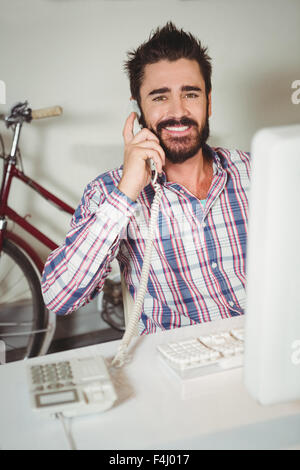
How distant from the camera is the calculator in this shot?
664 millimetres

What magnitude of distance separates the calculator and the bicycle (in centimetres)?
134

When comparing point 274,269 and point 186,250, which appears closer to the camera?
point 274,269

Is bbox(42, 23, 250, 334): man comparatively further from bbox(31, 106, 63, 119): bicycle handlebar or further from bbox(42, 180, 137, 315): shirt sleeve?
bbox(31, 106, 63, 119): bicycle handlebar

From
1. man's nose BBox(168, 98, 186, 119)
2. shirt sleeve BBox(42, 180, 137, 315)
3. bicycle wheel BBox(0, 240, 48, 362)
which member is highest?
man's nose BBox(168, 98, 186, 119)

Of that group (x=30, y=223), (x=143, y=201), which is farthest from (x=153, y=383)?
(x=30, y=223)

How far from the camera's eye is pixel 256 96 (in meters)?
2.35

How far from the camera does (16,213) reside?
80.8 inches

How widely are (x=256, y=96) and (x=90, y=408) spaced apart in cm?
201

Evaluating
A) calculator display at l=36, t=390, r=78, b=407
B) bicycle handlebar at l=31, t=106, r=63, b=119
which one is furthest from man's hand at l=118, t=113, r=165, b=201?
bicycle handlebar at l=31, t=106, r=63, b=119

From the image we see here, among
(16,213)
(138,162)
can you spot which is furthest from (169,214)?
(16,213)

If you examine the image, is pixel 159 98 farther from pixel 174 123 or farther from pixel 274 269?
pixel 274 269

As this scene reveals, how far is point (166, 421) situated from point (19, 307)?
1.80m

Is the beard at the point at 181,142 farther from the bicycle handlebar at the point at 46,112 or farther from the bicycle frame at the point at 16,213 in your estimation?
the bicycle frame at the point at 16,213

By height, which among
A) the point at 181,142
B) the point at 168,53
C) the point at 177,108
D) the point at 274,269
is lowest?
the point at 274,269
